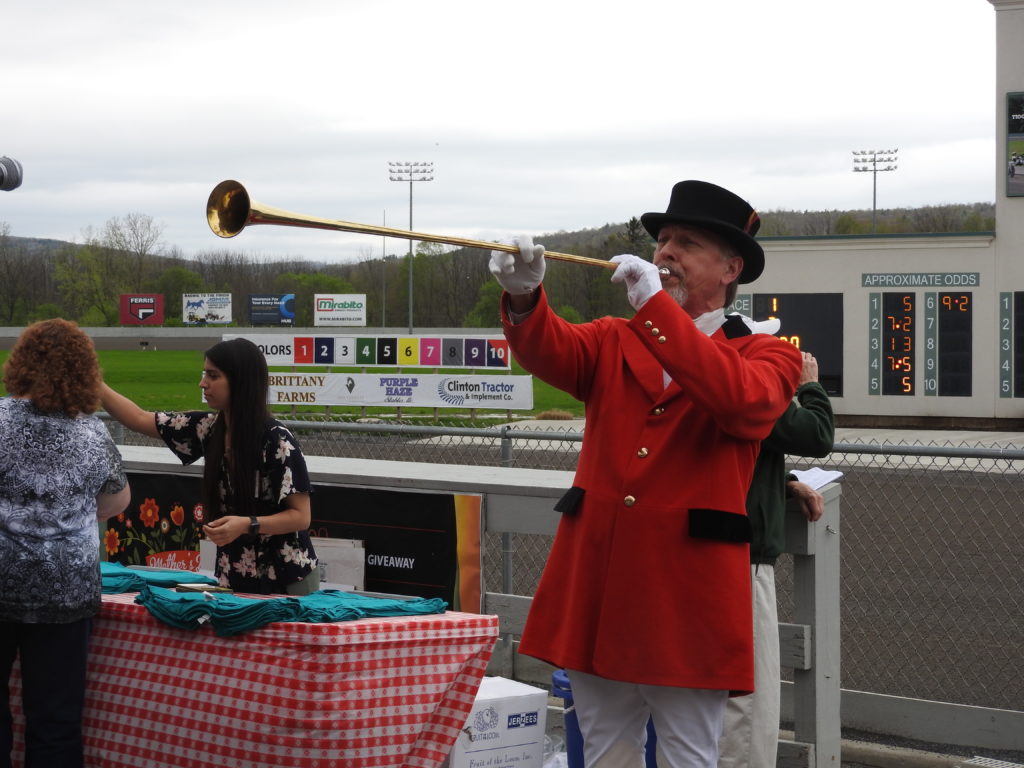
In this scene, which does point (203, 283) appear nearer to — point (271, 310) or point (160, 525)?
point (271, 310)

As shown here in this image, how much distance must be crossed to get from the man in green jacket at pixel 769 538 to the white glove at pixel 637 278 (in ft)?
2.48

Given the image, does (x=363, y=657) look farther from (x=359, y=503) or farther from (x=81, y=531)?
(x=359, y=503)

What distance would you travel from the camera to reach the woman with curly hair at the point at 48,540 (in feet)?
11.9

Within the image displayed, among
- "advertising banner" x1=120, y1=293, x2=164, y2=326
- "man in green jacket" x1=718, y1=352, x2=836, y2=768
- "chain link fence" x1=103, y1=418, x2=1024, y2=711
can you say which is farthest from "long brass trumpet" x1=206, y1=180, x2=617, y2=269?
"advertising banner" x1=120, y1=293, x2=164, y2=326

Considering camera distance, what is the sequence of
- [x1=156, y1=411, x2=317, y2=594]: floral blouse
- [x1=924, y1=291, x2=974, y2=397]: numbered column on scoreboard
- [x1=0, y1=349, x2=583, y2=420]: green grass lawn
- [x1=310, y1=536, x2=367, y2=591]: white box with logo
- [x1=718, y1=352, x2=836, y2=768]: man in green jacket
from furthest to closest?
[x1=0, y1=349, x2=583, y2=420]: green grass lawn → [x1=924, y1=291, x2=974, y2=397]: numbered column on scoreboard → [x1=310, y1=536, x2=367, y2=591]: white box with logo → [x1=156, y1=411, x2=317, y2=594]: floral blouse → [x1=718, y1=352, x2=836, y2=768]: man in green jacket

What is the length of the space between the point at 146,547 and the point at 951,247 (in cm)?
Answer: 2116

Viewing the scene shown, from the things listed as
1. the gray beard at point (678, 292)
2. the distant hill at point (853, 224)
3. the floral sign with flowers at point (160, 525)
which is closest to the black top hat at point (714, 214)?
the gray beard at point (678, 292)

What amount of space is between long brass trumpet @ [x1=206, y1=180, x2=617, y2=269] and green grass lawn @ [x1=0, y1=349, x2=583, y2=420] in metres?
21.1

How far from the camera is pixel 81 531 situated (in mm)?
3738

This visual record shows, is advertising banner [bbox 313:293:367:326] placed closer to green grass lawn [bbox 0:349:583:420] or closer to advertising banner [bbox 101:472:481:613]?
green grass lawn [bbox 0:349:583:420]

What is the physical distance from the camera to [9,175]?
21.2 ft

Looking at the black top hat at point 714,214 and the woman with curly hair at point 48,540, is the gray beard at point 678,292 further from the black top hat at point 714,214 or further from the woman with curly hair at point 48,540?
the woman with curly hair at point 48,540

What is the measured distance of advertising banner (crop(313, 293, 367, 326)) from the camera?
4625cm

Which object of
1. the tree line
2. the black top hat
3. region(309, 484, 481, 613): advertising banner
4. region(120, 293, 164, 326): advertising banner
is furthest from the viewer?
the tree line
